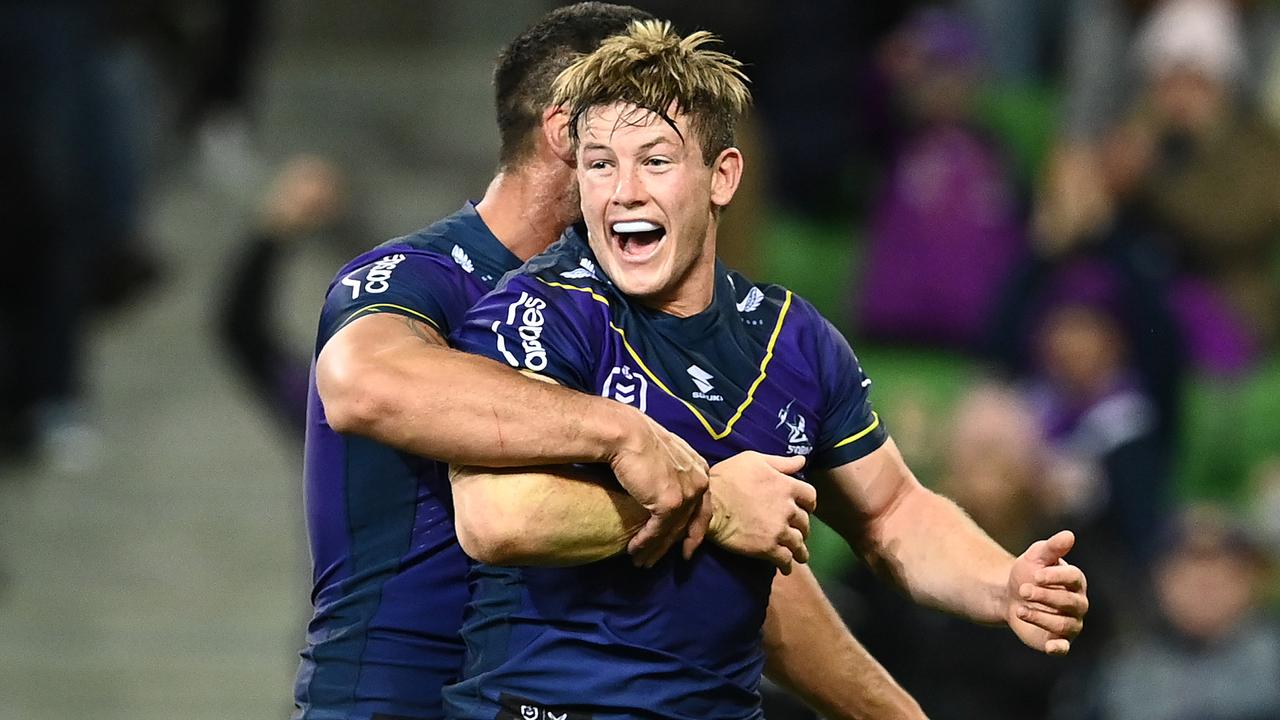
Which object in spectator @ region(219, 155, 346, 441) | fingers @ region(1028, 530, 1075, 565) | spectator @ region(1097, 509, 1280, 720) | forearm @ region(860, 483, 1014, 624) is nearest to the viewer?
fingers @ region(1028, 530, 1075, 565)

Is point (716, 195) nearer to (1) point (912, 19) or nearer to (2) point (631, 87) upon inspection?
(2) point (631, 87)

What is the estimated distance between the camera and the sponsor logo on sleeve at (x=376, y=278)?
2830 mm

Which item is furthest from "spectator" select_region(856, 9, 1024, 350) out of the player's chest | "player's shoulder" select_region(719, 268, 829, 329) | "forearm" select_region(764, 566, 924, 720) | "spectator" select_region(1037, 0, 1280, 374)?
the player's chest

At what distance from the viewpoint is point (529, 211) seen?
3059 mm

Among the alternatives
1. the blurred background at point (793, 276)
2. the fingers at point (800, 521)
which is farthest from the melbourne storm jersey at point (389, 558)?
the blurred background at point (793, 276)

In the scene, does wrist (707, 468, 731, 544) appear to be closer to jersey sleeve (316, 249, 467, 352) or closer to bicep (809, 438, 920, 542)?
bicep (809, 438, 920, 542)

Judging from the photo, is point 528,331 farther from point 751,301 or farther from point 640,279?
point 751,301

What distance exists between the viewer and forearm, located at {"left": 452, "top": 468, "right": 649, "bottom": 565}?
248cm

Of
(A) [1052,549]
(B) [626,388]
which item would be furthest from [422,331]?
(A) [1052,549]

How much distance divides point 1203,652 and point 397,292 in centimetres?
394

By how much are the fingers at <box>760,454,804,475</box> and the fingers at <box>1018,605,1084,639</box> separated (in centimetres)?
37

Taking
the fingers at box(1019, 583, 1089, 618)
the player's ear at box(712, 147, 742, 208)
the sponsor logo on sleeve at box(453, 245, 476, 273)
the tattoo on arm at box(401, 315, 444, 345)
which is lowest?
the fingers at box(1019, 583, 1089, 618)

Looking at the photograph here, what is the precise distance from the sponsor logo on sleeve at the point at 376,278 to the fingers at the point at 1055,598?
967mm

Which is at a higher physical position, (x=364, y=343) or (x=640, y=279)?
(x=640, y=279)
